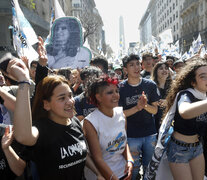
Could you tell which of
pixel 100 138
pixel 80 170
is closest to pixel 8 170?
pixel 80 170

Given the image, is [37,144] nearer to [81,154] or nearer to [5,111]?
[81,154]

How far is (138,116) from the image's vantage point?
3.25m

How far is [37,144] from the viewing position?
1647 mm

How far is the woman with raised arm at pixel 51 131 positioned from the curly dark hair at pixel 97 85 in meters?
0.48

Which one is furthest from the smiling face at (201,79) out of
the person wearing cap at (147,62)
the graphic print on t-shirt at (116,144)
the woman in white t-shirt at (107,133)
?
the person wearing cap at (147,62)

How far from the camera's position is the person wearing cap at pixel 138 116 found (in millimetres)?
3143

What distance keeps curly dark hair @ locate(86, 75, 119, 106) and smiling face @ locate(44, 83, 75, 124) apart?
20.6 inches

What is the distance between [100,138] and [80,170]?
40 centimetres

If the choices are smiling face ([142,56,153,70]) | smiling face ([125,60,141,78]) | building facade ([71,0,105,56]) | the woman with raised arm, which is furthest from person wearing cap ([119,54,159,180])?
building facade ([71,0,105,56])

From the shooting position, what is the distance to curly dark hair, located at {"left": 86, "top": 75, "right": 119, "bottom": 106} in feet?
7.63

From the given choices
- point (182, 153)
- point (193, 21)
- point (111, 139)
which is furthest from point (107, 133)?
point (193, 21)

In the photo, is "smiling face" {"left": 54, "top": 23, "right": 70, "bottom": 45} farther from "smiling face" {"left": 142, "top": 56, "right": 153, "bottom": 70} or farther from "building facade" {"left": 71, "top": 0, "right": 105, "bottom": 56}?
"smiling face" {"left": 142, "top": 56, "right": 153, "bottom": 70}

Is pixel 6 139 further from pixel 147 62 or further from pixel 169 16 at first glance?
pixel 169 16

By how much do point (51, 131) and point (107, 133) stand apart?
0.63m
